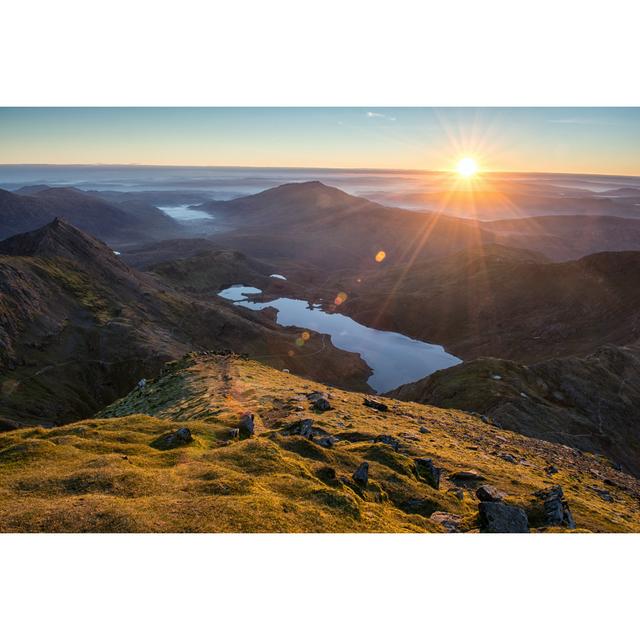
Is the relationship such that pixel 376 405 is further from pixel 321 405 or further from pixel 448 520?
pixel 448 520

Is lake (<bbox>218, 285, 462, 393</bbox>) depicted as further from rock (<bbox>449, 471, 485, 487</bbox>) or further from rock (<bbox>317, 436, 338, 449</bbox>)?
rock (<bbox>317, 436, 338, 449</bbox>)

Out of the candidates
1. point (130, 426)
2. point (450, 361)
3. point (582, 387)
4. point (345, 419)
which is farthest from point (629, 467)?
point (450, 361)

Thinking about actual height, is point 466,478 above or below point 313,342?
above

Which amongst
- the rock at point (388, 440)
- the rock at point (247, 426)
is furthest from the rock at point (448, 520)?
the rock at point (247, 426)

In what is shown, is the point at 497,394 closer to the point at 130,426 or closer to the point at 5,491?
the point at 130,426

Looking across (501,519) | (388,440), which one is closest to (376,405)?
(388,440)

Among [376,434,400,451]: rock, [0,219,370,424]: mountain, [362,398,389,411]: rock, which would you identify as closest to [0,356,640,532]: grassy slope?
[376,434,400,451]: rock

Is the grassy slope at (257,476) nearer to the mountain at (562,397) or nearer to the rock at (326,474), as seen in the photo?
the rock at (326,474)
